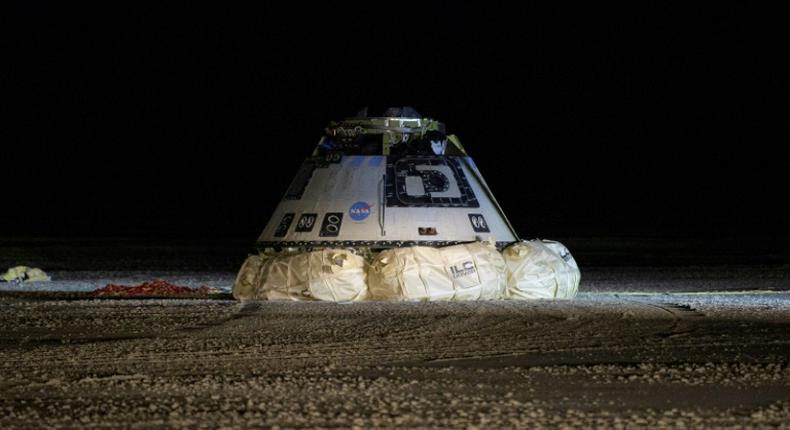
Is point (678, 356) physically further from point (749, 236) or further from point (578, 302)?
point (749, 236)

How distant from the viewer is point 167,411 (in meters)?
9.07

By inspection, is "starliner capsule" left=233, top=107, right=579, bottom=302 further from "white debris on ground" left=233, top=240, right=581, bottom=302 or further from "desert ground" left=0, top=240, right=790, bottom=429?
"desert ground" left=0, top=240, right=790, bottom=429

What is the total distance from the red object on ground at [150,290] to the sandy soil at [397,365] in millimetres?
2100

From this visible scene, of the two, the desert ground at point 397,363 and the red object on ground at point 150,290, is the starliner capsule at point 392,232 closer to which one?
the desert ground at point 397,363

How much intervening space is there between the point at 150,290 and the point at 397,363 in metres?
8.38

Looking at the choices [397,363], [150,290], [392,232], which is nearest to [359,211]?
[392,232]

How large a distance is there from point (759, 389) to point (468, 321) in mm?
4740

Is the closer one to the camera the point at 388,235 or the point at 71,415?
the point at 71,415

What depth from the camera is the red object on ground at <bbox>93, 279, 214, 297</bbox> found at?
18.6 meters

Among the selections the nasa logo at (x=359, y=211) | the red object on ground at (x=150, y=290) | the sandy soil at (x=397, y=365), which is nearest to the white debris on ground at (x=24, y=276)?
the red object on ground at (x=150, y=290)

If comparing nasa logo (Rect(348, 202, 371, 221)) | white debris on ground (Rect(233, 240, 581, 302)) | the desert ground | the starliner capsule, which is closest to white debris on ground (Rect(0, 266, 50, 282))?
the desert ground

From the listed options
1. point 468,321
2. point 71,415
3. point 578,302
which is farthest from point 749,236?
point 71,415

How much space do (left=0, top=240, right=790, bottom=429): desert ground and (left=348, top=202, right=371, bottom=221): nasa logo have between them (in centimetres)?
162

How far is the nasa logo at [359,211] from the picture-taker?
677 inches
